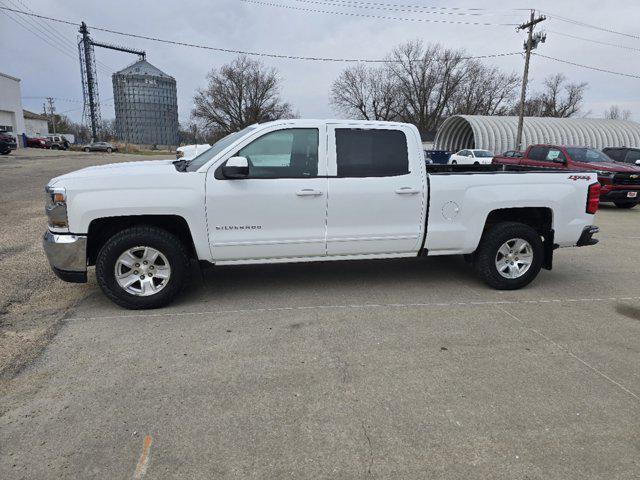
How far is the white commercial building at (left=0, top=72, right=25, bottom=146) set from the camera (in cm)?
4559

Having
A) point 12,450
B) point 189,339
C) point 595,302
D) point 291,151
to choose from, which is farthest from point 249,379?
point 595,302

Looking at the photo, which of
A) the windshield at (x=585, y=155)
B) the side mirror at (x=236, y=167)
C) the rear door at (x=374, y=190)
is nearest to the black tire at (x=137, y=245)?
the side mirror at (x=236, y=167)

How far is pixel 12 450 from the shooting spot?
2586 millimetres

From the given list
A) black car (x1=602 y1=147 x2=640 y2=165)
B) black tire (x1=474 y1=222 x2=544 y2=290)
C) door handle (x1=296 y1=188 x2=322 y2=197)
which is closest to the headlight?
door handle (x1=296 y1=188 x2=322 y2=197)

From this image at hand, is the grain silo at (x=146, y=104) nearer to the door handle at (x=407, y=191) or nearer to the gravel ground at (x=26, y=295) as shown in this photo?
the gravel ground at (x=26, y=295)

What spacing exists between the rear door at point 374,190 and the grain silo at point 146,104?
84625 mm

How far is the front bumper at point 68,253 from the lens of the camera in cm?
440

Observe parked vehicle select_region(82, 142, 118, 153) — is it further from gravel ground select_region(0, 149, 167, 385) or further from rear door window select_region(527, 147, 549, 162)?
rear door window select_region(527, 147, 549, 162)

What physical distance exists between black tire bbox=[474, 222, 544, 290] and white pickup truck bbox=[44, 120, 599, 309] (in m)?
0.01

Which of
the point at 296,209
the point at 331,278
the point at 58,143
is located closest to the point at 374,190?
the point at 296,209

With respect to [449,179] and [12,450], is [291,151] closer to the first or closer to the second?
[449,179]

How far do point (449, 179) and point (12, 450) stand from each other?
175 inches

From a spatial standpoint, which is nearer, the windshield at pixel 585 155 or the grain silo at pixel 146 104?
the windshield at pixel 585 155

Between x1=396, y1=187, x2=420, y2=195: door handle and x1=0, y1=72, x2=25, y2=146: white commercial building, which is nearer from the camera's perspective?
x1=396, y1=187, x2=420, y2=195: door handle
